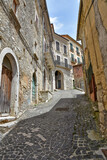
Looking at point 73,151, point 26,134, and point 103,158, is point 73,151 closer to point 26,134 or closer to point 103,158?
point 103,158

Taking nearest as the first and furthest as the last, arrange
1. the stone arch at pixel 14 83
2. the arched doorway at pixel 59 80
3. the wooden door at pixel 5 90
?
the wooden door at pixel 5 90, the stone arch at pixel 14 83, the arched doorway at pixel 59 80

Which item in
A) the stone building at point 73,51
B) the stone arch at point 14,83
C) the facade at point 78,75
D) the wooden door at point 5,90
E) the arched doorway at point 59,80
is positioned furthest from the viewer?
the stone building at point 73,51

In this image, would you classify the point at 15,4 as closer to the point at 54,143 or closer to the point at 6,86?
the point at 6,86

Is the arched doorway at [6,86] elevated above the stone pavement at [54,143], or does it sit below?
above

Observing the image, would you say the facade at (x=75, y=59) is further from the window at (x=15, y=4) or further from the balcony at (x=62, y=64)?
the window at (x=15, y=4)

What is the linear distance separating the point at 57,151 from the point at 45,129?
119 cm

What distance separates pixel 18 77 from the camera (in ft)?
17.2

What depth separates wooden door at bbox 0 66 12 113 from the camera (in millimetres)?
4250

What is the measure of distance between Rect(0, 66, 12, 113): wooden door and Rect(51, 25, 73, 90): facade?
1497 centimetres

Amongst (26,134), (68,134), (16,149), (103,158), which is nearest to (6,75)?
(26,134)

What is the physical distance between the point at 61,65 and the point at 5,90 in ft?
54.7

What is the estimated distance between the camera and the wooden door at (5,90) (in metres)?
4.25

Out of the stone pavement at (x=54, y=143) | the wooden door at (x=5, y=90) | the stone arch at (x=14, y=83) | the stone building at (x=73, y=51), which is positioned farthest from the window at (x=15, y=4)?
the stone building at (x=73, y=51)

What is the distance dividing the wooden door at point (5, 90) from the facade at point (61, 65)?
15.0 metres
